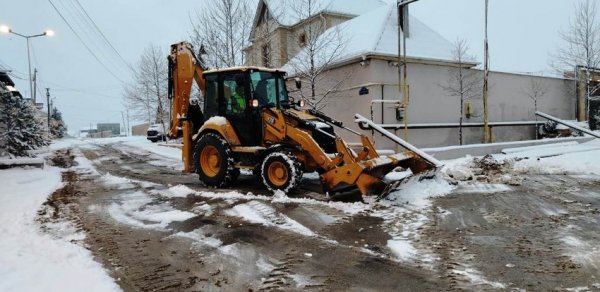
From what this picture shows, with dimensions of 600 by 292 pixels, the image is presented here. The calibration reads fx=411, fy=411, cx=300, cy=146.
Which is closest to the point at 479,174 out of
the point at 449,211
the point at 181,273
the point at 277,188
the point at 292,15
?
the point at 449,211

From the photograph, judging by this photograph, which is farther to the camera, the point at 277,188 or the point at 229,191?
the point at 229,191

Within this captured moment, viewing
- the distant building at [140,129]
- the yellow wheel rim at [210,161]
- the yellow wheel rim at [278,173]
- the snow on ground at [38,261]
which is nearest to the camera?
the snow on ground at [38,261]

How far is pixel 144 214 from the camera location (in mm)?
6855

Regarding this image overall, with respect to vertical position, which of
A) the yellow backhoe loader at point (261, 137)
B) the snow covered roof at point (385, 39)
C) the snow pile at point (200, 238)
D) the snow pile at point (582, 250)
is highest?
the snow covered roof at point (385, 39)

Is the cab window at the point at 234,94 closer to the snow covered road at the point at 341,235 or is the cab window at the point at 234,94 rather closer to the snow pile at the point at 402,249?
the snow covered road at the point at 341,235

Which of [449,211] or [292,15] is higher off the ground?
[292,15]

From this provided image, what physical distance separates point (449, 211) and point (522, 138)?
1453 cm

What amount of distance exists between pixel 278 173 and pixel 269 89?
6.80 ft

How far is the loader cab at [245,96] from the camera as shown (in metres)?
8.85

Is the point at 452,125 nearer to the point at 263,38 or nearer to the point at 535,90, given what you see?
the point at 535,90

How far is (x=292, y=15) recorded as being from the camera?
22.5 metres

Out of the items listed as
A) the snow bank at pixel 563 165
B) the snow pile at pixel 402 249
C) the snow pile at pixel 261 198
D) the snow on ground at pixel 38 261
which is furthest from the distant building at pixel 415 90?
the snow on ground at pixel 38 261

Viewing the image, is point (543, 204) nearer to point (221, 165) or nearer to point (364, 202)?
point (364, 202)

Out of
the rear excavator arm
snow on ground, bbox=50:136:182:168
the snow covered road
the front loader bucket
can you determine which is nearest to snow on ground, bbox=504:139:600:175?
the snow covered road
